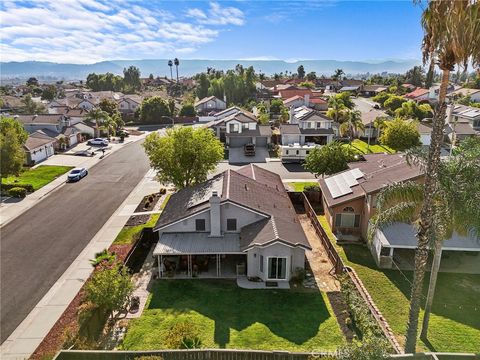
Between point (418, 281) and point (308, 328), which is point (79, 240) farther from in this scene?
point (418, 281)

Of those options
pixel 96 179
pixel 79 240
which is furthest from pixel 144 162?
pixel 79 240

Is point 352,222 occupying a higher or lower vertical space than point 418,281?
lower

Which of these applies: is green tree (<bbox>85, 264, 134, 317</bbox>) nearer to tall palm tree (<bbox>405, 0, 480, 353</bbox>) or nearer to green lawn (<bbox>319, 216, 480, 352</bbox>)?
tall palm tree (<bbox>405, 0, 480, 353</bbox>)

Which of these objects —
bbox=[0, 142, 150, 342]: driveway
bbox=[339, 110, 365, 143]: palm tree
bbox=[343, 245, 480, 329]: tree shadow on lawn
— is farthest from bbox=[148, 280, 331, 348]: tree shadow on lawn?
bbox=[339, 110, 365, 143]: palm tree

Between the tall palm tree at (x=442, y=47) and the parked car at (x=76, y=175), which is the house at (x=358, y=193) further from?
the parked car at (x=76, y=175)

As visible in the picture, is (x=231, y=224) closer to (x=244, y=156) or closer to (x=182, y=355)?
(x=182, y=355)

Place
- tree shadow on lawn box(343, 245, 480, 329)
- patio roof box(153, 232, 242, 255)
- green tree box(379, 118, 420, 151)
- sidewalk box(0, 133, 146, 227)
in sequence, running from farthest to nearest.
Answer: green tree box(379, 118, 420, 151) → sidewalk box(0, 133, 146, 227) → patio roof box(153, 232, 242, 255) → tree shadow on lawn box(343, 245, 480, 329)

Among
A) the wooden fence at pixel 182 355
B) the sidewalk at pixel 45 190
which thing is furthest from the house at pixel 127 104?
the wooden fence at pixel 182 355
